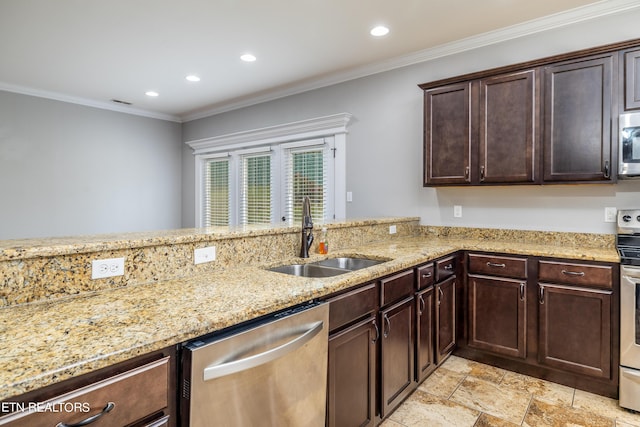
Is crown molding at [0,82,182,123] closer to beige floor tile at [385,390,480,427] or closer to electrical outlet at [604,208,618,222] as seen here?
beige floor tile at [385,390,480,427]

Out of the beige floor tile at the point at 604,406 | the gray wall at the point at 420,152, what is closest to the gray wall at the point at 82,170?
the gray wall at the point at 420,152

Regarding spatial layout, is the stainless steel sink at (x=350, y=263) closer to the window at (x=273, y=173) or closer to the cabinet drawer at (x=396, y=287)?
the cabinet drawer at (x=396, y=287)

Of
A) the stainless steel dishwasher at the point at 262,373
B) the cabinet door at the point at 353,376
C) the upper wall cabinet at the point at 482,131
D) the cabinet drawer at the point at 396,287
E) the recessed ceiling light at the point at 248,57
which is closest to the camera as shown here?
the stainless steel dishwasher at the point at 262,373

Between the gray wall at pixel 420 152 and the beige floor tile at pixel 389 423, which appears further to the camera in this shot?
the gray wall at pixel 420 152

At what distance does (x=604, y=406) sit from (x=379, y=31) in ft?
10.6

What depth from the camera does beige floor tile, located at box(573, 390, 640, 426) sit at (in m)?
2.18

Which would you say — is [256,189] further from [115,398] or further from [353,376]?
[115,398]

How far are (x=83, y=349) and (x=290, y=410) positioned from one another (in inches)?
31.0

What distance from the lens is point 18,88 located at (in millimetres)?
4555

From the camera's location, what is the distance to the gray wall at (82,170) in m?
4.57

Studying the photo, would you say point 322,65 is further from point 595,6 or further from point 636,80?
point 636,80

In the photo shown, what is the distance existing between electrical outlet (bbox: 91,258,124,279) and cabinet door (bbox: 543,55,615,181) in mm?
2870

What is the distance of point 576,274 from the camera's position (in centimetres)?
244

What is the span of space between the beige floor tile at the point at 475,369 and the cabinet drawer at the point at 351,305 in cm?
139
